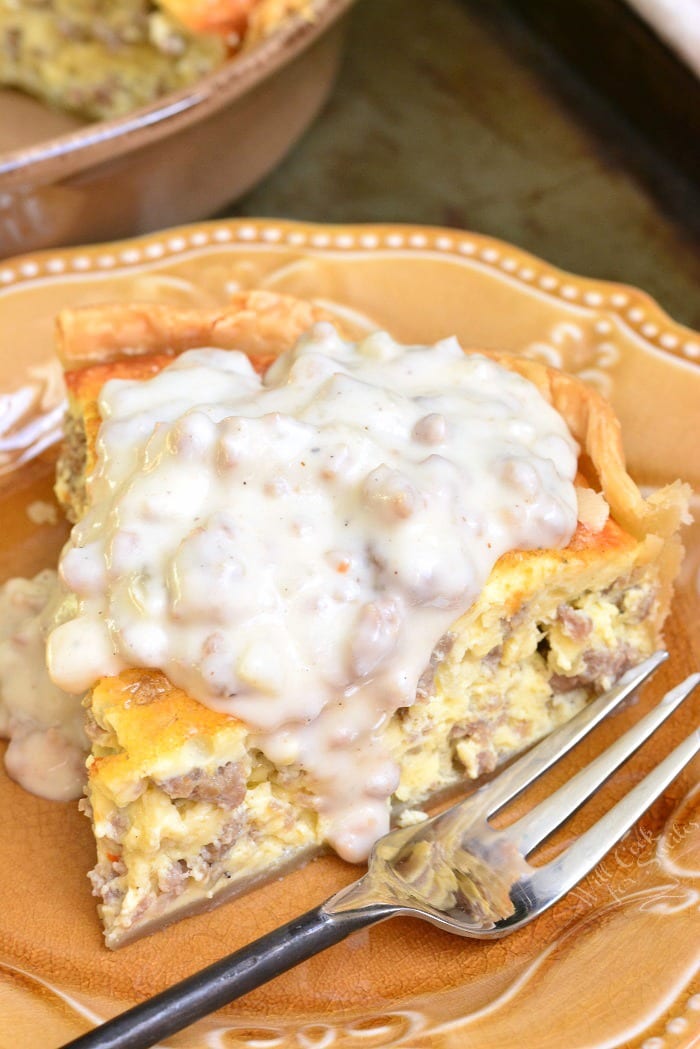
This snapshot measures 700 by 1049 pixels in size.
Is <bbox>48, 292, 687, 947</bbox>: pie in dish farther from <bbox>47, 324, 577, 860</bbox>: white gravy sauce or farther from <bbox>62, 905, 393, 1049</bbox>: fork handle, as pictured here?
<bbox>62, 905, 393, 1049</bbox>: fork handle

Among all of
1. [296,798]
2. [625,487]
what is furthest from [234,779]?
[625,487]

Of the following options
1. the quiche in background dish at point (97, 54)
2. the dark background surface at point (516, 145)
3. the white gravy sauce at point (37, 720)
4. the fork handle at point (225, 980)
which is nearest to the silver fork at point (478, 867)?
the fork handle at point (225, 980)

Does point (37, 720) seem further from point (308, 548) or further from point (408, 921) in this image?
point (408, 921)

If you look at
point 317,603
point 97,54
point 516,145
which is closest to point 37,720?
point 317,603

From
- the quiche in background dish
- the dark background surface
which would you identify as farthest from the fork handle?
the quiche in background dish

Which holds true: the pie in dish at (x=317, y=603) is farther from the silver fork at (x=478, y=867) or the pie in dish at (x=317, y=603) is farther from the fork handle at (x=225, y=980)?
the fork handle at (x=225, y=980)
